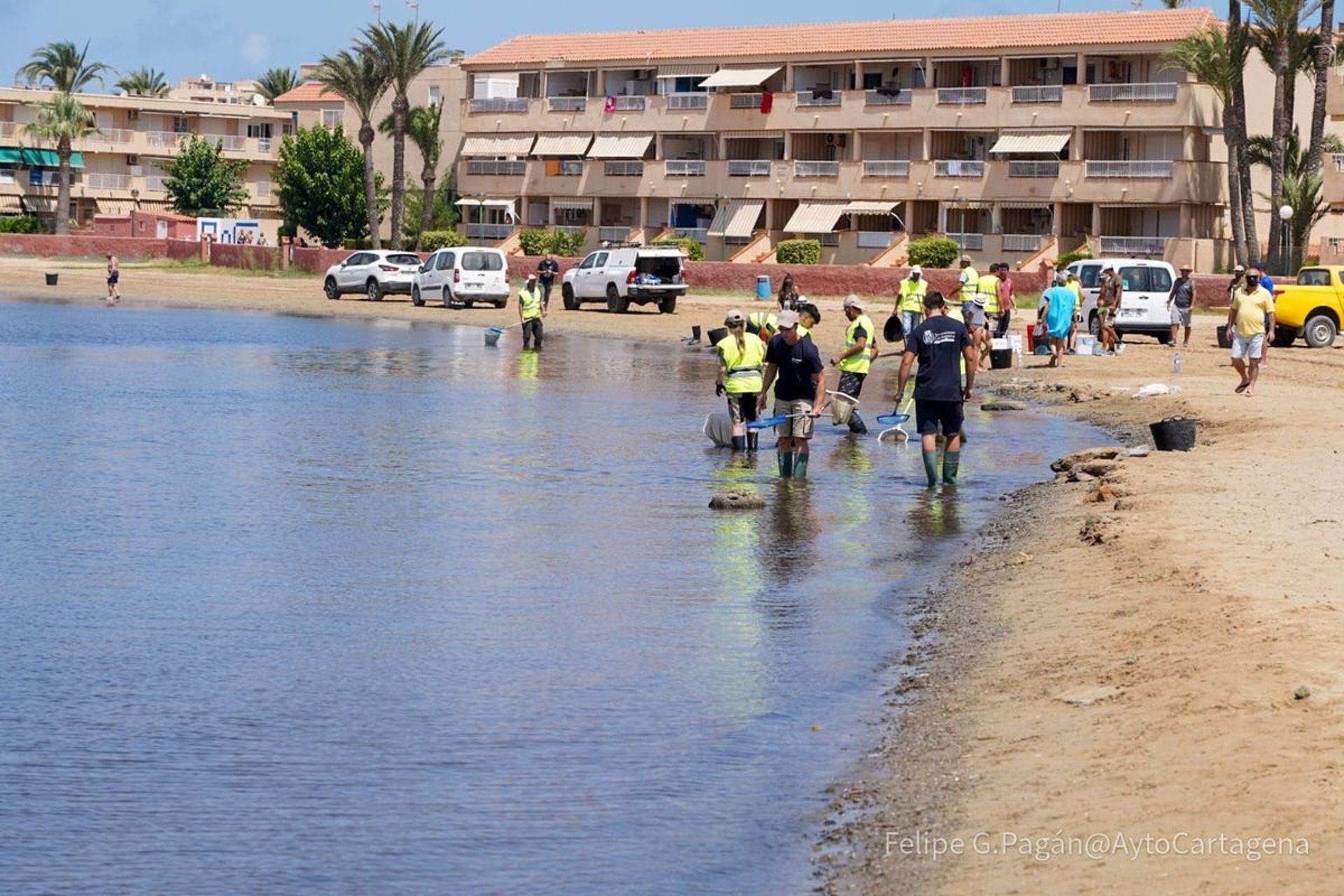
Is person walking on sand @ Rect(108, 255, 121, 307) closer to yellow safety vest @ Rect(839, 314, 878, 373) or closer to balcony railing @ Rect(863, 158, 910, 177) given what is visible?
balcony railing @ Rect(863, 158, 910, 177)

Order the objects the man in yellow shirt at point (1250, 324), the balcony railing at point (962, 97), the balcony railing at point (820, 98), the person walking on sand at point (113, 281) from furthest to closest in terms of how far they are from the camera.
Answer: the balcony railing at point (820, 98)
the balcony railing at point (962, 97)
the person walking on sand at point (113, 281)
the man in yellow shirt at point (1250, 324)

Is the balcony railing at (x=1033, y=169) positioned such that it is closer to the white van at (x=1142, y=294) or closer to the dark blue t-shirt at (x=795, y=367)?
the white van at (x=1142, y=294)

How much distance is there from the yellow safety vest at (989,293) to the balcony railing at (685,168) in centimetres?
3892

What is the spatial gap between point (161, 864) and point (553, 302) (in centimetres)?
4845

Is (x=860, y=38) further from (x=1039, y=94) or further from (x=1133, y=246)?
(x=1133, y=246)

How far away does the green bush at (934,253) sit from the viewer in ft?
199

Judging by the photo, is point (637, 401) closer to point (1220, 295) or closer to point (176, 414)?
point (176, 414)

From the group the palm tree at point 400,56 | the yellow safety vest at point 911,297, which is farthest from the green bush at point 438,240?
the yellow safety vest at point 911,297

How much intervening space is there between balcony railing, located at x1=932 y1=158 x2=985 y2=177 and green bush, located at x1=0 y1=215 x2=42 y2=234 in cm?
4287

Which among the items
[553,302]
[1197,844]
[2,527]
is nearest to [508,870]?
[1197,844]

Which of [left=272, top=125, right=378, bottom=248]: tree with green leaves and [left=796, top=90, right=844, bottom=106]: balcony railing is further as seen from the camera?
[left=272, top=125, right=378, bottom=248]: tree with green leaves

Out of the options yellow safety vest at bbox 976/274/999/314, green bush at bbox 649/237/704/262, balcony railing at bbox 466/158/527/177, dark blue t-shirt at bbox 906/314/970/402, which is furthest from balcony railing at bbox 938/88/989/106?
dark blue t-shirt at bbox 906/314/970/402

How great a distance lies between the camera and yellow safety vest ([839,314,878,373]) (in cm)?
2083

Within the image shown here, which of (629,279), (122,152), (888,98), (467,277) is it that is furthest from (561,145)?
(122,152)
